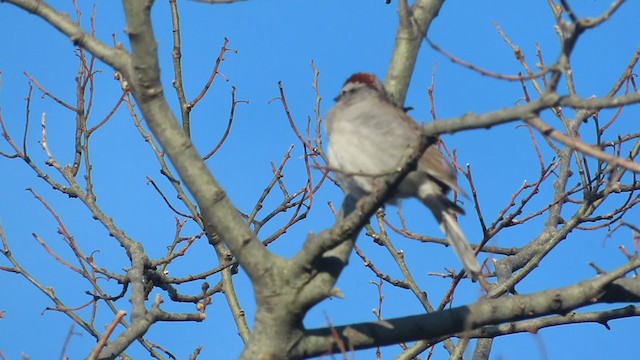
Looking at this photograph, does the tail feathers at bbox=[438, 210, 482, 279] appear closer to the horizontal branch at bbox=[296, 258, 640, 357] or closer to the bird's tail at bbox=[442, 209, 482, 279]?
the bird's tail at bbox=[442, 209, 482, 279]

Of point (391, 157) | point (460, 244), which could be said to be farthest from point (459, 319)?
point (391, 157)

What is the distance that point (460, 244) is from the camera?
16.9 ft

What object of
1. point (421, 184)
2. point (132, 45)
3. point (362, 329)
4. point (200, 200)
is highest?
point (421, 184)

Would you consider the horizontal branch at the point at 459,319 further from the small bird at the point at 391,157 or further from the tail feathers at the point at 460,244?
the small bird at the point at 391,157

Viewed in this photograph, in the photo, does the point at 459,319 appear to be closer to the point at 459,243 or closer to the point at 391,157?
the point at 459,243

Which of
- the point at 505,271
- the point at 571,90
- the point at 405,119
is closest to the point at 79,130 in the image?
the point at 405,119

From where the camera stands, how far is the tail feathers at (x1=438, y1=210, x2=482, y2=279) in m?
5.03

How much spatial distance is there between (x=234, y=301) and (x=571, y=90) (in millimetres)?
3505

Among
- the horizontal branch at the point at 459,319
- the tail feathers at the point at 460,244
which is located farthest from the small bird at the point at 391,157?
the horizontal branch at the point at 459,319

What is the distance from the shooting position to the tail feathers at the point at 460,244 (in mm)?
5031

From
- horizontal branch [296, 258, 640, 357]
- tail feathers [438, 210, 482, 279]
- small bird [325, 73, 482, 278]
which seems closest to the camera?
horizontal branch [296, 258, 640, 357]

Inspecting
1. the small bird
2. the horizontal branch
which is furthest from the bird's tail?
the horizontal branch

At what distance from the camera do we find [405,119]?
17.3 feet

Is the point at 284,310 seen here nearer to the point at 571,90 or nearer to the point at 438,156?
the point at 438,156
